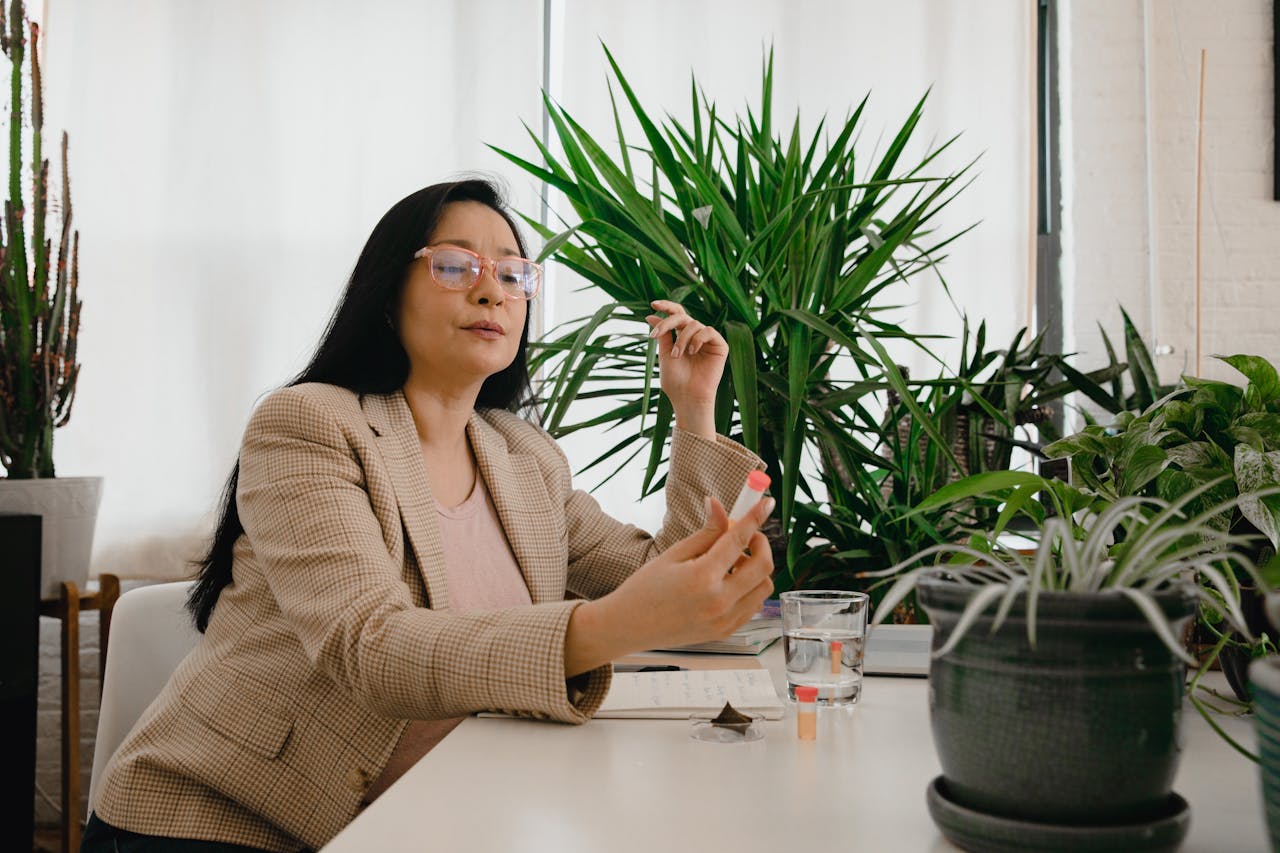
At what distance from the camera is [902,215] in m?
2.05

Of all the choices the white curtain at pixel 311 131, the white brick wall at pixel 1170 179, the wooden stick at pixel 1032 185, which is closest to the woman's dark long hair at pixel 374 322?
the white curtain at pixel 311 131

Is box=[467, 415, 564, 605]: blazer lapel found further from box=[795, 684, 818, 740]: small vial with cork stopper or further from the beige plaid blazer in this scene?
box=[795, 684, 818, 740]: small vial with cork stopper

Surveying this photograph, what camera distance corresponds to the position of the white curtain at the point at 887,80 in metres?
2.92

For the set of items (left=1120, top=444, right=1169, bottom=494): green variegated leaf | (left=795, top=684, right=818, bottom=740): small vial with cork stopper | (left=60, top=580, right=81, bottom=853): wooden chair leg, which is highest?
(left=1120, top=444, right=1169, bottom=494): green variegated leaf

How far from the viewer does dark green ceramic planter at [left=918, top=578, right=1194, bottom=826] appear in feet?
1.74

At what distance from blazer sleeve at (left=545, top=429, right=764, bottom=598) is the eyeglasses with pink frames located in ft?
1.13

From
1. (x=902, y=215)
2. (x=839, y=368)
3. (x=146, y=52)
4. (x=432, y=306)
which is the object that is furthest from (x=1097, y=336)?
Result: (x=146, y=52)

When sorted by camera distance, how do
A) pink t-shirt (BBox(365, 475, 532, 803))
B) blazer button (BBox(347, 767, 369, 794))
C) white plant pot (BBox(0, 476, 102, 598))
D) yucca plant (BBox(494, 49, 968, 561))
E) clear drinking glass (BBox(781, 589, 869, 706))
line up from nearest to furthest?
1. clear drinking glass (BBox(781, 589, 869, 706))
2. blazer button (BBox(347, 767, 369, 794))
3. pink t-shirt (BBox(365, 475, 532, 803))
4. yucca plant (BBox(494, 49, 968, 561))
5. white plant pot (BBox(0, 476, 102, 598))

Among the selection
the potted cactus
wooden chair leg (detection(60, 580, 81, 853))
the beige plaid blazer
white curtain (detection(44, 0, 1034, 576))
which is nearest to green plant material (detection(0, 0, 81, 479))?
the potted cactus

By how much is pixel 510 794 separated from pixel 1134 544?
46 cm

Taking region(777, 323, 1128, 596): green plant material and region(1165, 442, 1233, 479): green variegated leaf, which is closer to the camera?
region(1165, 442, 1233, 479): green variegated leaf

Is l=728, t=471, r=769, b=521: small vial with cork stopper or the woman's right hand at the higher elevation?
l=728, t=471, r=769, b=521: small vial with cork stopper

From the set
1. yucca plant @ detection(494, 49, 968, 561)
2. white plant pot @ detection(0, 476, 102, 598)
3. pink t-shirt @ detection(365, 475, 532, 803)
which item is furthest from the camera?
white plant pot @ detection(0, 476, 102, 598)

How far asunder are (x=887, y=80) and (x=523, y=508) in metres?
2.04
